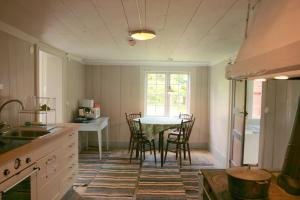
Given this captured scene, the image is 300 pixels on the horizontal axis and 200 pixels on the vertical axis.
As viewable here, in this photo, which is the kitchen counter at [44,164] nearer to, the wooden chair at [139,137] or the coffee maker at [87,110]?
the wooden chair at [139,137]

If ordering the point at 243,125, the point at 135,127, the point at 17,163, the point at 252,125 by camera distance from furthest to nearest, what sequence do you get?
the point at 135,127 < the point at 252,125 < the point at 243,125 < the point at 17,163

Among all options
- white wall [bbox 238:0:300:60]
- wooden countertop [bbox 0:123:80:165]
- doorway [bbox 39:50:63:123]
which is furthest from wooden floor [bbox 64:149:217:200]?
white wall [bbox 238:0:300:60]

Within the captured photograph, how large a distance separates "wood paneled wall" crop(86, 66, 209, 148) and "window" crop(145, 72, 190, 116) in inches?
6.9

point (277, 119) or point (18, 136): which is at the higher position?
point (277, 119)

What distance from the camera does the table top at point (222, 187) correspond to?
1432mm

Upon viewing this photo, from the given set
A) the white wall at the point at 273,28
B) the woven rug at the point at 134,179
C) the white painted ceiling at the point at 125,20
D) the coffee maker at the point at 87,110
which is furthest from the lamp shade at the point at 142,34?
the coffee maker at the point at 87,110

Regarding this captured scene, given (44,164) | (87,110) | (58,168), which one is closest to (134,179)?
(58,168)

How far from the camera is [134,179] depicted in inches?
152

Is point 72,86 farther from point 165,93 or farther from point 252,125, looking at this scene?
point 252,125

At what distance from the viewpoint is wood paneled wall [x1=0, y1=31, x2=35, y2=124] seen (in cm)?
258

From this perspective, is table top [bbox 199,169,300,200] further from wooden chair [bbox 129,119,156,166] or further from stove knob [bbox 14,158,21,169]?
wooden chair [bbox 129,119,156,166]

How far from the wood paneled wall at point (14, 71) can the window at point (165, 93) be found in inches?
125

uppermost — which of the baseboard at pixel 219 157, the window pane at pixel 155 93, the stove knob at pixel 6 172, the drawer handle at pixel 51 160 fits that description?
the window pane at pixel 155 93

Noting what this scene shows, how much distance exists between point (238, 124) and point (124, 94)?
2.90 m
